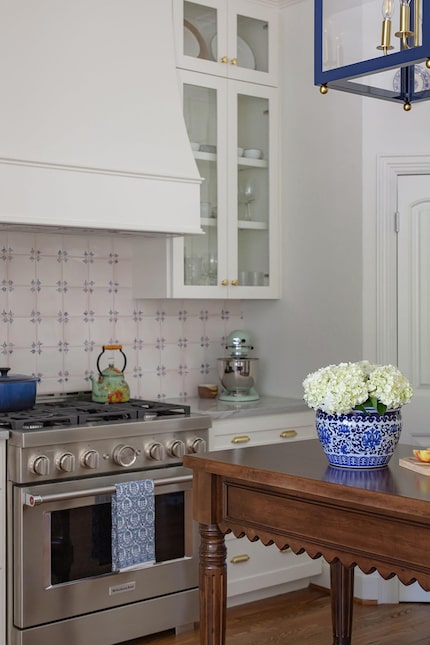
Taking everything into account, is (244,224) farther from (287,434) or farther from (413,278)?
(287,434)

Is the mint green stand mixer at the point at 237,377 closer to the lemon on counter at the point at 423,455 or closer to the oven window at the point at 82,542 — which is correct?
the oven window at the point at 82,542

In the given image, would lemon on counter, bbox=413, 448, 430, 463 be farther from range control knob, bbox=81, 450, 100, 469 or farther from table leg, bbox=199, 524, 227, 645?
range control knob, bbox=81, 450, 100, 469

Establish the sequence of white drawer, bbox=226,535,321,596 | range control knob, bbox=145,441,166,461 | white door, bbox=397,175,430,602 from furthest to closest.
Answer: white door, bbox=397,175,430,602, white drawer, bbox=226,535,321,596, range control knob, bbox=145,441,166,461

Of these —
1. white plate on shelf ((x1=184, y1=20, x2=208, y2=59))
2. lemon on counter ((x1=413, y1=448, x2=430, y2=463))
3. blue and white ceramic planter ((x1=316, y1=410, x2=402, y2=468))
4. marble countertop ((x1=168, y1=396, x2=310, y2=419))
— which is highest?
white plate on shelf ((x1=184, y1=20, x2=208, y2=59))

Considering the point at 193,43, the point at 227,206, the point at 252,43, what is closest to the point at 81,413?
the point at 227,206

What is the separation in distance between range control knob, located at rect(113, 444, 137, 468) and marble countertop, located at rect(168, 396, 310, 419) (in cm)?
50

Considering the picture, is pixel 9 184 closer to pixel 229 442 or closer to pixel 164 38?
pixel 164 38

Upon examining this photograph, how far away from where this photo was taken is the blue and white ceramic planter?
8.00 ft

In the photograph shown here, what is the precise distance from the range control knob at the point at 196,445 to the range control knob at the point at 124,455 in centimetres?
30

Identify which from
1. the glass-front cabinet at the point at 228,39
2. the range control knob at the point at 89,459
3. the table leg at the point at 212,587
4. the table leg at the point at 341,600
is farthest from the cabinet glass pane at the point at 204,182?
the table leg at the point at 212,587

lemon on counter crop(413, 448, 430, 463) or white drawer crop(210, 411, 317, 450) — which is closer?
lemon on counter crop(413, 448, 430, 463)

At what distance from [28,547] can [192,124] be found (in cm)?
212

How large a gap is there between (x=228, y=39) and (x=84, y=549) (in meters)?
2.53

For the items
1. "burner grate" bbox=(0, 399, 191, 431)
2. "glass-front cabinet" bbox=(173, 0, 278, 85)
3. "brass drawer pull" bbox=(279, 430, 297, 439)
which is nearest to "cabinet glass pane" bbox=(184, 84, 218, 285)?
"glass-front cabinet" bbox=(173, 0, 278, 85)
